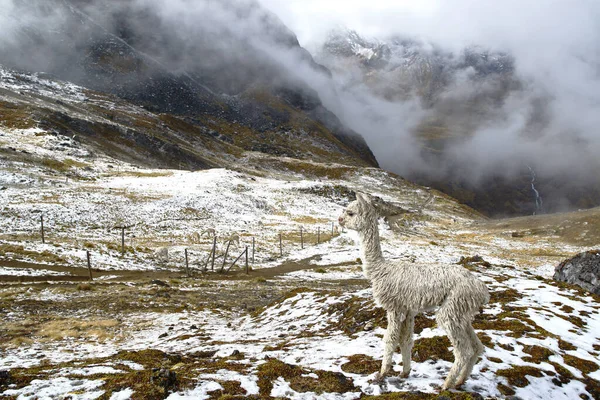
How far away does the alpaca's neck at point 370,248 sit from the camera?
758cm

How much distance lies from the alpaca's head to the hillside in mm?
2627

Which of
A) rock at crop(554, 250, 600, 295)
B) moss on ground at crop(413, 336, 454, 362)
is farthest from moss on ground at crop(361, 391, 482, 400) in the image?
rock at crop(554, 250, 600, 295)

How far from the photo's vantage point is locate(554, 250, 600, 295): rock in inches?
639

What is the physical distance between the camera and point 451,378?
6789mm

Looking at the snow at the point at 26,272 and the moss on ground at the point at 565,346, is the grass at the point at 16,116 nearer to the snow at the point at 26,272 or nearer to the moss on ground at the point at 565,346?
the snow at the point at 26,272

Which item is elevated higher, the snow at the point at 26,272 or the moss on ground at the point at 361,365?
the snow at the point at 26,272

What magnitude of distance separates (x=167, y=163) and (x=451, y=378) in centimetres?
12978

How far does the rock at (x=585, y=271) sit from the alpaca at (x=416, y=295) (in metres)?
13.6

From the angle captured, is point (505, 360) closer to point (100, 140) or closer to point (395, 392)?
point (395, 392)

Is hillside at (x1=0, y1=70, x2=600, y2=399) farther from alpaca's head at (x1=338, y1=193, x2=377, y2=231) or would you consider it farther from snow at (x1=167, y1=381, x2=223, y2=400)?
alpaca's head at (x1=338, y1=193, x2=377, y2=231)

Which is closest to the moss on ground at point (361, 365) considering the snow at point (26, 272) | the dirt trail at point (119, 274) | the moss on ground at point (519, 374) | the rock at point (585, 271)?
the moss on ground at point (519, 374)

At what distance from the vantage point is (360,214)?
7.52 m

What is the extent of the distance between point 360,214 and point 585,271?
52.2ft

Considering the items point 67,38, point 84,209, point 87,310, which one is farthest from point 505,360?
point 67,38
